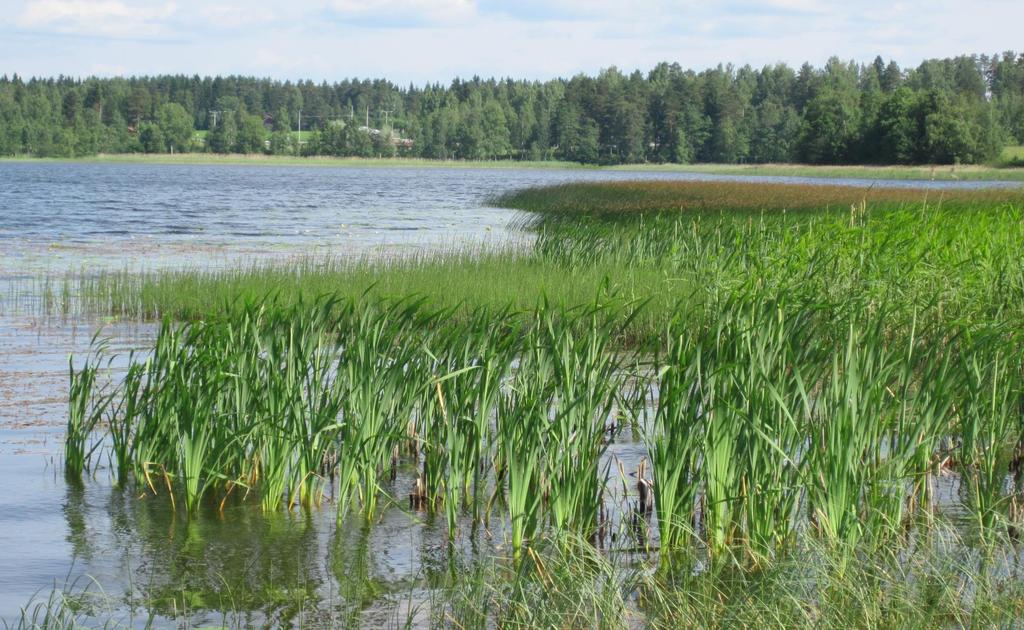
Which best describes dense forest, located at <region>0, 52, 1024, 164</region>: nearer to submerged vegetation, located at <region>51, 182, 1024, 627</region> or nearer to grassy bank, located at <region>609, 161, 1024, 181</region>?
grassy bank, located at <region>609, 161, 1024, 181</region>

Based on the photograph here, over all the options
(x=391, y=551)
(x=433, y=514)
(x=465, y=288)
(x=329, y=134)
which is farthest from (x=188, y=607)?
(x=329, y=134)

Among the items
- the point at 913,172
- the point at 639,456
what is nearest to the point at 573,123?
the point at 913,172

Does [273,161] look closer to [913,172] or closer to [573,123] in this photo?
[573,123]

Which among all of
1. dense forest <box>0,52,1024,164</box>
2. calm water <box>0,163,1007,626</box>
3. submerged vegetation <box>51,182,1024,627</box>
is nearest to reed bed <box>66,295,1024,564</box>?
submerged vegetation <box>51,182,1024,627</box>

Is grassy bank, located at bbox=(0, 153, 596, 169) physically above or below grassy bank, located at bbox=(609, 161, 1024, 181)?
below

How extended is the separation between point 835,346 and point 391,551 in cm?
268

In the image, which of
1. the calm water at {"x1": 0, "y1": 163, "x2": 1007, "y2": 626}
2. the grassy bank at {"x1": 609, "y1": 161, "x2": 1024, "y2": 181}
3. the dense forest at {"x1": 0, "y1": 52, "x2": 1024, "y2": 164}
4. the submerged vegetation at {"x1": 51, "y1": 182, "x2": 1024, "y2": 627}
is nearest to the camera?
the submerged vegetation at {"x1": 51, "y1": 182, "x2": 1024, "y2": 627}

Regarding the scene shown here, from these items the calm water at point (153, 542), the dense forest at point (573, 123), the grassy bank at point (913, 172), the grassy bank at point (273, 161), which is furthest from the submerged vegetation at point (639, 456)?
the grassy bank at point (273, 161)

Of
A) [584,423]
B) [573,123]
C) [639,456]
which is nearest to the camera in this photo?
[584,423]

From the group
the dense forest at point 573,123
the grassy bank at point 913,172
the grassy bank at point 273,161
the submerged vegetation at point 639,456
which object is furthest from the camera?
the grassy bank at point 273,161

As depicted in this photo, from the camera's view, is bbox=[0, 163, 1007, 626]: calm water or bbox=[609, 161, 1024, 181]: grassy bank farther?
bbox=[609, 161, 1024, 181]: grassy bank

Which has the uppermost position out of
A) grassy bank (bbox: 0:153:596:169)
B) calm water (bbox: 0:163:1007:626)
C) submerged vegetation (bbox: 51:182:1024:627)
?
submerged vegetation (bbox: 51:182:1024:627)

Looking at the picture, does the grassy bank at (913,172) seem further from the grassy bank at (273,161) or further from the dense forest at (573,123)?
the grassy bank at (273,161)

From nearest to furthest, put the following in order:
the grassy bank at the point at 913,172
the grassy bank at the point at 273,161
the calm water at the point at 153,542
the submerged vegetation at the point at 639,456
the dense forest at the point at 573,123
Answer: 1. the submerged vegetation at the point at 639,456
2. the calm water at the point at 153,542
3. the grassy bank at the point at 913,172
4. the dense forest at the point at 573,123
5. the grassy bank at the point at 273,161
